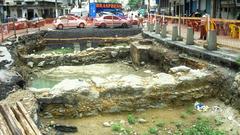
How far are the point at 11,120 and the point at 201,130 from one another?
4.80m

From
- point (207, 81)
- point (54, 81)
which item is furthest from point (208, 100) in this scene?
point (54, 81)

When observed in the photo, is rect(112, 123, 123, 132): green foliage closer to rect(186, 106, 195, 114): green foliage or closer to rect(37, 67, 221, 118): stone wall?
rect(37, 67, 221, 118): stone wall

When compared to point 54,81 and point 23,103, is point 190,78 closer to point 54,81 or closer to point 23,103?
point 23,103

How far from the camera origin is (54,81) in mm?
19000

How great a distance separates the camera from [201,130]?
930 cm

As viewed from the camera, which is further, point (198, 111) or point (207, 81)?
point (207, 81)

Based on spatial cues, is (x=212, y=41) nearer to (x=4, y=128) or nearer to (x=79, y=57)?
(x=4, y=128)

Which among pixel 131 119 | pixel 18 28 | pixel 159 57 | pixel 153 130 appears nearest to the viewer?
pixel 153 130

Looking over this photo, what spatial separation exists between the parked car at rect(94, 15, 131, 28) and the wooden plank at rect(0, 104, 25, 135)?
95.1 ft

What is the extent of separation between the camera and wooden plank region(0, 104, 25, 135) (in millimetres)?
7498

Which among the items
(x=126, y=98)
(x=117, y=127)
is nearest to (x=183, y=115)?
(x=126, y=98)

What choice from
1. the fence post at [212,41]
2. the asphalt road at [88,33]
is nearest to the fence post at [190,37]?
the fence post at [212,41]

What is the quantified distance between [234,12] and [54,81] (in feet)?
44.5

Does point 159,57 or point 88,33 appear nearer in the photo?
point 159,57
